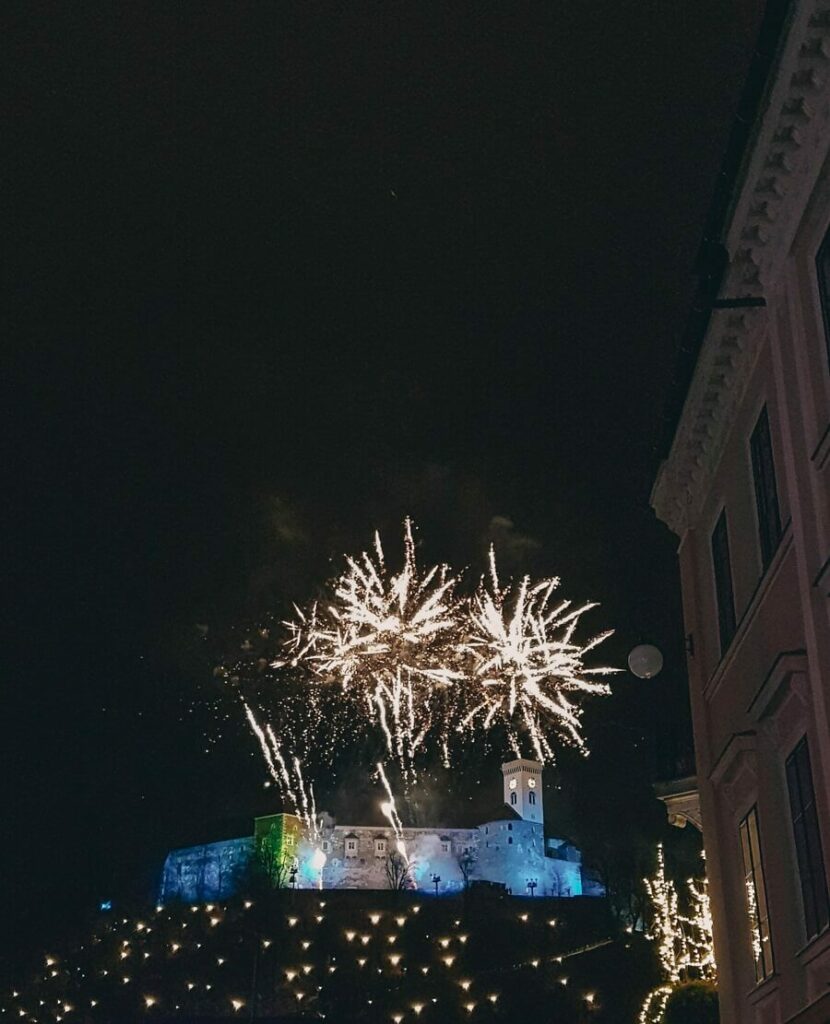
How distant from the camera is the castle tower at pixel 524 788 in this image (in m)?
104

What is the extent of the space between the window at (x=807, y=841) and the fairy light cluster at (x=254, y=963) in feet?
107

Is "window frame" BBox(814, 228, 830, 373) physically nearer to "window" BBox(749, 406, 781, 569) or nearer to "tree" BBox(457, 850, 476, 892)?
"window" BBox(749, 406, 781, 569)

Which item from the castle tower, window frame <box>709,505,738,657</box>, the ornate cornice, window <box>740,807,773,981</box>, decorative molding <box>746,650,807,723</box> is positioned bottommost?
window <box>740,807,773,981</box>

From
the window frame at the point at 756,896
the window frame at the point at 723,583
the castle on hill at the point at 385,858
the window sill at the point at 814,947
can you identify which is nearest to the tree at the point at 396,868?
the castle on hill at the point at 385,858

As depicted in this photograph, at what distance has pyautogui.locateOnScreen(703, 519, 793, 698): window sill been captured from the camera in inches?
429

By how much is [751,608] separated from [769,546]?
0.69 meters

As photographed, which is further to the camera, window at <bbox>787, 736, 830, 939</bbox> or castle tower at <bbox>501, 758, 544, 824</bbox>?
castle tower at <bbox>501, 758, 544, 824</bbox>

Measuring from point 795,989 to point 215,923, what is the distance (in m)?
44.8

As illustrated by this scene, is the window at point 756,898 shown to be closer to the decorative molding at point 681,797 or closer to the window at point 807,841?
the window at point 807,841

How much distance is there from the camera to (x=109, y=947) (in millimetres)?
49688

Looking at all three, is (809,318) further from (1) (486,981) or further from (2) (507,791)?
(2) (507,791)

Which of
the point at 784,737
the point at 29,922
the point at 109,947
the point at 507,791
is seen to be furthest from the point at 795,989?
the point at 507,791

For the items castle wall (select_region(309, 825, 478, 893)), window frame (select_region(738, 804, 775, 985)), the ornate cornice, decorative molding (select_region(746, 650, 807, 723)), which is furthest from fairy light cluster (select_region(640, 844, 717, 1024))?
castle wall (select_region(309, 825, 478, 893))

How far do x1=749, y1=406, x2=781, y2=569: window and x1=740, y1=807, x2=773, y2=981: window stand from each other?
2801mm
